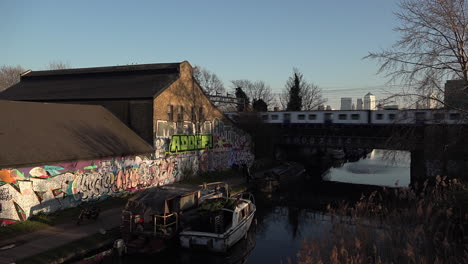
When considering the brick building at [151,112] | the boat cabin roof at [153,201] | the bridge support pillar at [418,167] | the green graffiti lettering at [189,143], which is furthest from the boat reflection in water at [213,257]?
the bridge support pillar at [418,167]

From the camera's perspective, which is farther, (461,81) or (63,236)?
(63,236)

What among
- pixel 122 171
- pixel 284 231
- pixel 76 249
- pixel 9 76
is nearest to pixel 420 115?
pixel 284 231

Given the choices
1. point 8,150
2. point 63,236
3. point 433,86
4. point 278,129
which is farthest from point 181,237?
point 278,129

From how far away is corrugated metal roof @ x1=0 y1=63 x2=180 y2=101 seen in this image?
2686cm

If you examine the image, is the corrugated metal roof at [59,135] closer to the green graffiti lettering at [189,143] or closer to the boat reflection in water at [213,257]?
the green graffiti lettering at [189,143]

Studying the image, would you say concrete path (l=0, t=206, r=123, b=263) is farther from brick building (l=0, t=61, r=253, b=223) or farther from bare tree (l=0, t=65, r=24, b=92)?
bare tree (l=0, t=65, r=24, b=92)

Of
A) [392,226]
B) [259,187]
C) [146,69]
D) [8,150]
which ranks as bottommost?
[259,187]

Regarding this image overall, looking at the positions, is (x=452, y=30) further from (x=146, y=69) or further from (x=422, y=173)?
(x=422, y=173)

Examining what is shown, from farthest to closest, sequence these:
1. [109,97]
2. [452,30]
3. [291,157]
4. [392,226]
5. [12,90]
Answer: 1. [291,157]
2. [12,90]
3. [109,97]
4. [452,30]
5. [392,226]

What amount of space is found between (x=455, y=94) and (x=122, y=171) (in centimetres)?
1838

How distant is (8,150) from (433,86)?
17672 mm

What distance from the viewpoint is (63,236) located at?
1467 cm

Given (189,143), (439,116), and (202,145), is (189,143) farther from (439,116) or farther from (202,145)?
(439,116)

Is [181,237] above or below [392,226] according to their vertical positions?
below
